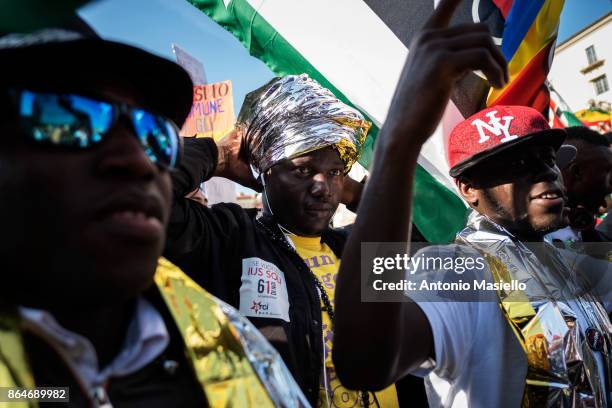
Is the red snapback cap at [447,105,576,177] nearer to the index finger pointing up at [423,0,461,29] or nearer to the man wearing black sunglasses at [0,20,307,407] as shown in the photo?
the index finger pointing up at [423,0,461,29]

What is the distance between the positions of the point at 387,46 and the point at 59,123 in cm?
318

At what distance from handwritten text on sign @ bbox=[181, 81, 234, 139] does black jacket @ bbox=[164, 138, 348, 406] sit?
101 inches

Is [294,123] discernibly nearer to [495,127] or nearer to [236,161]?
[236,161]

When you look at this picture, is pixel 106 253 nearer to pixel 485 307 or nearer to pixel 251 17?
pixel 485 307

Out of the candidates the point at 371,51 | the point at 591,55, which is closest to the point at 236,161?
the point at 371,51

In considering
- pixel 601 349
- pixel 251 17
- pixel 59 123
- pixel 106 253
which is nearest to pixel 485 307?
pixel 601 349

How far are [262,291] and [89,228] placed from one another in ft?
4.11

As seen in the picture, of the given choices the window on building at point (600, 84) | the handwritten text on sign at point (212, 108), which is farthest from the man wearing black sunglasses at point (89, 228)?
the window on building at point (600, 84)

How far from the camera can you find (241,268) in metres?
2.16

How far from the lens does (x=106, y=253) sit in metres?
0.90

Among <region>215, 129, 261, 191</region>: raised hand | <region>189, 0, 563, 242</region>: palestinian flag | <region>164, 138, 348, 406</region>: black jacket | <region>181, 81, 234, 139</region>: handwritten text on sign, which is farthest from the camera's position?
<region>181, 81, 234, 139</region>: handwritten text on sign

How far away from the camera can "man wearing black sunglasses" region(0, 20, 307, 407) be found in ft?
2.90

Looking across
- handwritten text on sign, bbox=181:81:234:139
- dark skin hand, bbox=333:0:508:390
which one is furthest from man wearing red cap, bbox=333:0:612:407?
handwritten text on sign, bbox=181:81:234:139

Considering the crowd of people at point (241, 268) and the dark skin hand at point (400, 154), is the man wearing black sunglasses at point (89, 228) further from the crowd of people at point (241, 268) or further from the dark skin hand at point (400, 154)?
the dark skin hand at point (400, 154)
